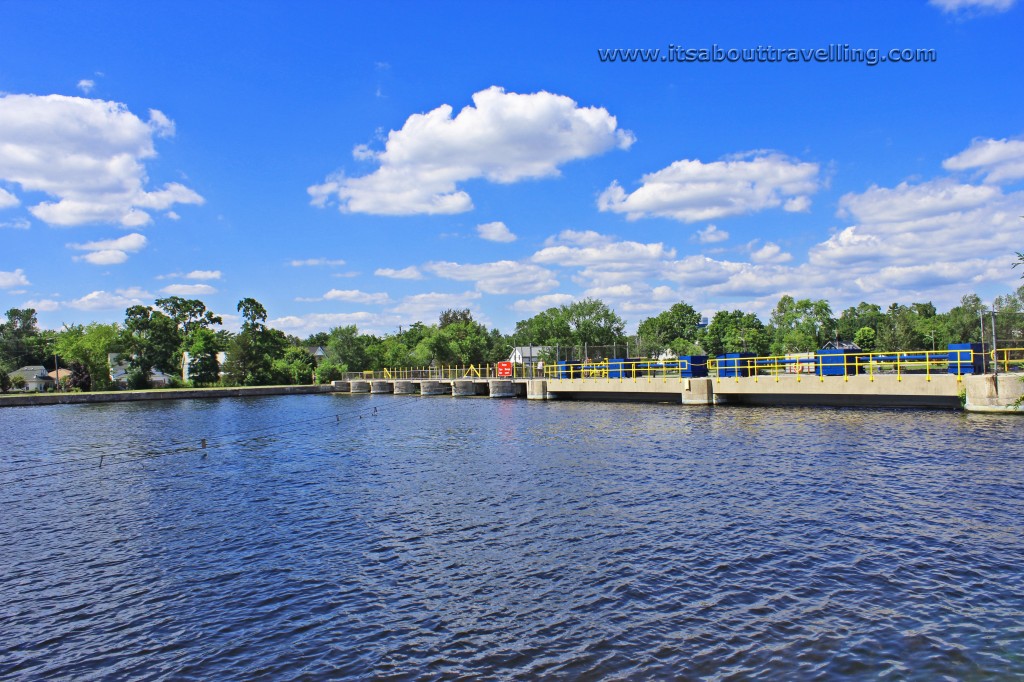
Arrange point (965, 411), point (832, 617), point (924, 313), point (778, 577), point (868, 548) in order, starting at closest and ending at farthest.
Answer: point (832, 617)
point (778, 577)
point (868, 548)
point (965, 411)
point (924, 313)

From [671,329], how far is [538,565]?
121 meters

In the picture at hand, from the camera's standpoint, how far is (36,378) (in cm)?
11469

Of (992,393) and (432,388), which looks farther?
(432,388)

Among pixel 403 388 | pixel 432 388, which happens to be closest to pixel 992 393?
pixel 432 388

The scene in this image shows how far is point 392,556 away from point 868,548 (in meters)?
10.5

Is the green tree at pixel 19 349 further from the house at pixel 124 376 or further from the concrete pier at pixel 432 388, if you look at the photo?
the concrete pier at pixel 432 388

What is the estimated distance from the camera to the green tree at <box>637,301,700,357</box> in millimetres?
128250

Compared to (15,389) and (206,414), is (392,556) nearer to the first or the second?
(206,414)

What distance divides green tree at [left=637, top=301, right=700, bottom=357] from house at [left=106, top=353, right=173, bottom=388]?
9319 cm

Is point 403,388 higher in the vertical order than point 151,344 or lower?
lower

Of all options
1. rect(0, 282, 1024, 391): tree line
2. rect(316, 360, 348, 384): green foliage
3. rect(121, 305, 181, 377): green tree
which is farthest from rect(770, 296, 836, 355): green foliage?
rect(121, 305, 181, 377): green tree

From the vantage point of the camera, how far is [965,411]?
3438 centimetres

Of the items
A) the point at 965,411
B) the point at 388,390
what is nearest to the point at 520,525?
the point at 965,411

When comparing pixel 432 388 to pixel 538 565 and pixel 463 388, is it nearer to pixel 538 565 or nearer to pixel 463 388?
pixel 463 388
